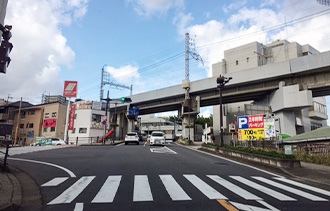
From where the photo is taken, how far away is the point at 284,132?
106 ft

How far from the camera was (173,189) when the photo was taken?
6.44 meters

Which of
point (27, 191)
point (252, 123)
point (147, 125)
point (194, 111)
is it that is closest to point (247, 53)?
point (194, 111)

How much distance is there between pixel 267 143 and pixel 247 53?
3578 cm

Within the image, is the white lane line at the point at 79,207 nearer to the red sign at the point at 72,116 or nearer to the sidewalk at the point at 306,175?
the sidewalk at the point at 306,175

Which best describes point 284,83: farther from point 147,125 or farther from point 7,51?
point 147,125

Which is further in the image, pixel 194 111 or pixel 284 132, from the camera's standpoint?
pixel 194 111

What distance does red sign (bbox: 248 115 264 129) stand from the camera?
20486 millimetres

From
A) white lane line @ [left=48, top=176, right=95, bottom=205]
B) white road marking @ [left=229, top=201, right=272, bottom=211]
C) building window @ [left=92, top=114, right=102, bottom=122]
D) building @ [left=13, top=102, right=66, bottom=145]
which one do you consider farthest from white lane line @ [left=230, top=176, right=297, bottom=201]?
building @ [left=13, top=102, right=66, bottom=145]

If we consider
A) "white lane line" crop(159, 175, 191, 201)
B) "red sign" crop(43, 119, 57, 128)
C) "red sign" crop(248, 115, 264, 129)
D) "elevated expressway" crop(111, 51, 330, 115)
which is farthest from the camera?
"red sign" crop(43, 119, 57, 128)

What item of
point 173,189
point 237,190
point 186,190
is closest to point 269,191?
point 237,190

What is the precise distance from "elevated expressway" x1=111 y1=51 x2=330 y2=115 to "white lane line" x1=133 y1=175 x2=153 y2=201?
28731 mm

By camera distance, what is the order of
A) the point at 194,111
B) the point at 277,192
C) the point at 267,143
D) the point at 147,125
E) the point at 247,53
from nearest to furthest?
the point at 277,192, the point at 267,143, the point at 194,111, the point at 247,53, the point at 147,125

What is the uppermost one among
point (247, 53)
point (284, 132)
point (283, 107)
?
point (247, 53)

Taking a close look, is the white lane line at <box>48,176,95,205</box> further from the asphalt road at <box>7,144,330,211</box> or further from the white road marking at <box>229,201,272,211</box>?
the white road marking at <box>229,201,272,211</box>
